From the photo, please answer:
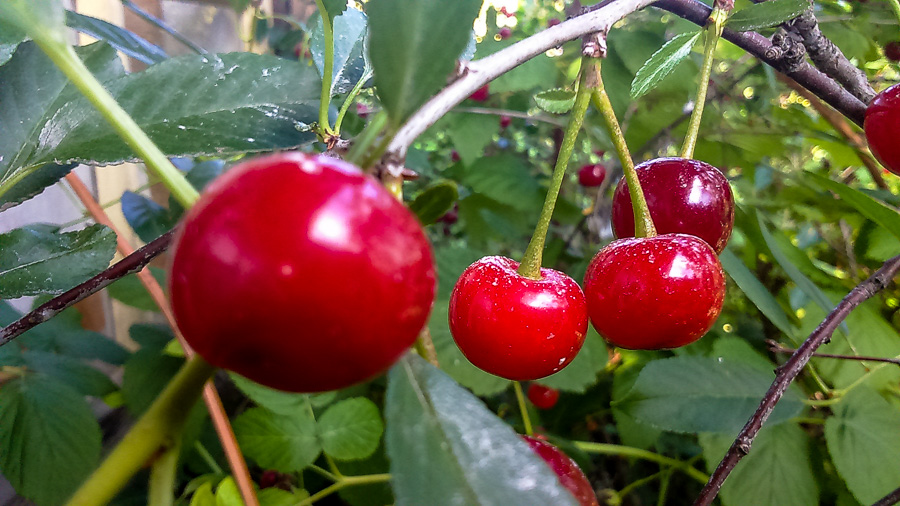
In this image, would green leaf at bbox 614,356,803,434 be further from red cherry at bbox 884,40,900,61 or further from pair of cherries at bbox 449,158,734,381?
red cherry at bbox 884,40,900,61

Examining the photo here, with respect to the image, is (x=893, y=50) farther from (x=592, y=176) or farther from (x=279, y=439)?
(x=279, y=439)

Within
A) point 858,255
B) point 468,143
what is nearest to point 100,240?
Answer: point 468,143

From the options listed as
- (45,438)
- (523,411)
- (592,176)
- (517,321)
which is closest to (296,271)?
(517,321)

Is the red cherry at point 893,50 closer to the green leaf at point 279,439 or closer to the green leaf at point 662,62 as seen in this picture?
the green leaf at point 662,62

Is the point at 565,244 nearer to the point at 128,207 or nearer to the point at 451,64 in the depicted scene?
the point at 128,207

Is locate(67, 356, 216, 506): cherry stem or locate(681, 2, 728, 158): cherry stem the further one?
locate(681, 2, 728, 158): cherry stem

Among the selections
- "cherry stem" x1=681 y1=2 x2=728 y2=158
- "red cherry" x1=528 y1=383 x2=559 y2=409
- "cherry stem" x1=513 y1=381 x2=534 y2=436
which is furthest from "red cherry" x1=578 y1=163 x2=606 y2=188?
"cherry stem" x1=681 y1=2 x2=728 y2=158

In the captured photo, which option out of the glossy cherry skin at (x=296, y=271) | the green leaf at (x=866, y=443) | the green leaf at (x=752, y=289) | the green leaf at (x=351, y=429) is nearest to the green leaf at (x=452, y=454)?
the glossy cherry skin at (x=296, y=271)
